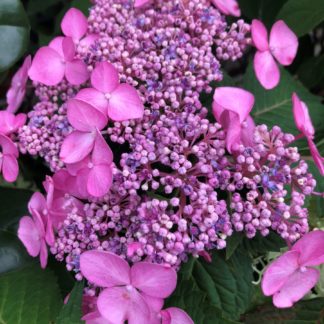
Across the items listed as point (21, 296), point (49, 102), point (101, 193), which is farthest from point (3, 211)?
point (101, 193)

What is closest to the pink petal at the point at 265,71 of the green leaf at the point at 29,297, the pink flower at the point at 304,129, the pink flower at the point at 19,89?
the pink flower at the point at 304,129

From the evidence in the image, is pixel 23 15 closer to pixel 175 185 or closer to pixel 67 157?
pixel 67 157

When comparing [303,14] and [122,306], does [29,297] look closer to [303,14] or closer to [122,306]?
[122,306]

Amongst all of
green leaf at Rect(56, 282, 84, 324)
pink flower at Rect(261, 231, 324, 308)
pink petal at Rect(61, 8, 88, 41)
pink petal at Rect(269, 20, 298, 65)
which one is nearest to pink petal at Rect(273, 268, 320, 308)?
pink flower at Rect(261, 231, 324, 308)

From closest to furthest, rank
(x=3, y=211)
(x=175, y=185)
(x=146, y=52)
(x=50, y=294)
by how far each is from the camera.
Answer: (x=175, y=185) < (x=146, y=52) < (x=50, y=294) < (x=3, y=211)

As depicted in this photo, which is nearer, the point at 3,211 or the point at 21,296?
the point at 21,296

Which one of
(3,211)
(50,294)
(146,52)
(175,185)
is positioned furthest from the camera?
(3,211)

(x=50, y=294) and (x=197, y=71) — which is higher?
(x=197, y=71)

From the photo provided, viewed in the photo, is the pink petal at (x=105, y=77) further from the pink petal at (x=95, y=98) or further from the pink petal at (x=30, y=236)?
the pink petal at (x=30, y=236)
